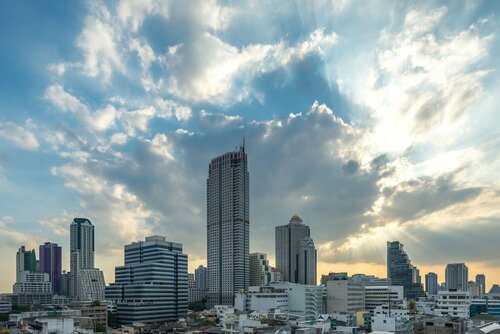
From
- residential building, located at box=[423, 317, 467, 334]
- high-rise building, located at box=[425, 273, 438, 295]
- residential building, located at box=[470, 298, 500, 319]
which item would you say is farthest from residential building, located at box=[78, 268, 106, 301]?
high-rise building, located at box=[425, 273, 438, 295]

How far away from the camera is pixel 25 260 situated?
16338cm

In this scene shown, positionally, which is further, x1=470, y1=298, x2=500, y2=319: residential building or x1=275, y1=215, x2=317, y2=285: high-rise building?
x1=275, y1=215, x2=317, y2=285: high-rise building

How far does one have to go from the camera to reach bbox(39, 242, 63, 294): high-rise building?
163 metres

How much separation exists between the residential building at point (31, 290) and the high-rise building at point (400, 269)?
94.3 m

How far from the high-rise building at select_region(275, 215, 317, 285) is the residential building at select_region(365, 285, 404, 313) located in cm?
5411

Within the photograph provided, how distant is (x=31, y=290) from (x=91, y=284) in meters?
30.8

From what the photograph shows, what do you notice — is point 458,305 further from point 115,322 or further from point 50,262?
point 50,262

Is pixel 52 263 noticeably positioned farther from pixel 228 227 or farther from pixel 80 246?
pixel 228 227

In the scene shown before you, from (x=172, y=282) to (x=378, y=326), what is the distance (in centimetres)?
4655

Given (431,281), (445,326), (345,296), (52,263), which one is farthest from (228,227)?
(52,263)

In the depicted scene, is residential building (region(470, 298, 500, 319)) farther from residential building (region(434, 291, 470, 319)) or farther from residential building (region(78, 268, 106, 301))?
residential building (region(78, 268, 106, 301))

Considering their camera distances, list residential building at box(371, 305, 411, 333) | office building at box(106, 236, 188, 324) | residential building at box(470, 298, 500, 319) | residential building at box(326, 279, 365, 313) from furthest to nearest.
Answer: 1. office building at box(106, 236, 188, 324)
2. residential building at box(326, 279, 365, 313)
3. residential building at box(470, 298, 500, 319)
4. residential building at box(371, 305, 411, 333)

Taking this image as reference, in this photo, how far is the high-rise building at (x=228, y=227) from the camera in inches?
3915

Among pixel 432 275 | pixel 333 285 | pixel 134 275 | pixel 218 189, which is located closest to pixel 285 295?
pixel 333 285
